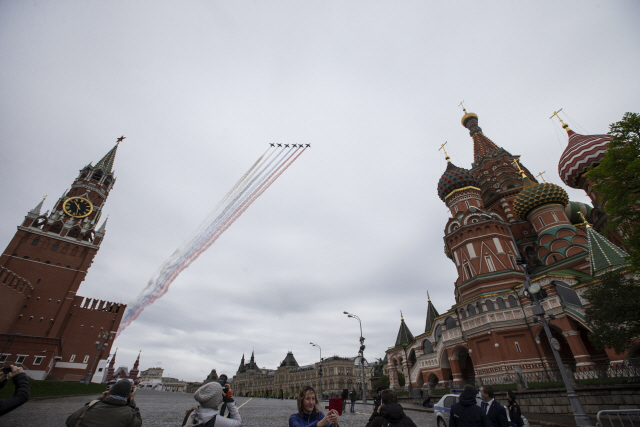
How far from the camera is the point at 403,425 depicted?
3971mm

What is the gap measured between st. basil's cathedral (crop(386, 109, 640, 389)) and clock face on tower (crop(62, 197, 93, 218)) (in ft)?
169

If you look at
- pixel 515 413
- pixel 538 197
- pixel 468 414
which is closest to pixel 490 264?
pixel 538 197

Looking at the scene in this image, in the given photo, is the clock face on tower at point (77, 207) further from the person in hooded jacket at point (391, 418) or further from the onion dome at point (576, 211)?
the onion dome at point (576, 211)

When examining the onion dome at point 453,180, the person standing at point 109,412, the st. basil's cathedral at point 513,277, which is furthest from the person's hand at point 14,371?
the onion dome at point 453,180

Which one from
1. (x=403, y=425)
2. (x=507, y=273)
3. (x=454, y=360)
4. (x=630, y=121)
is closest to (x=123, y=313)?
(x=454, y=360)

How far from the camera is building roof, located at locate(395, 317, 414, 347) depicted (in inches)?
1398

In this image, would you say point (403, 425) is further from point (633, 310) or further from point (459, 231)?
point (459, 231)

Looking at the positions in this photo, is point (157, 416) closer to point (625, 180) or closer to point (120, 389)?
point (120, 389)

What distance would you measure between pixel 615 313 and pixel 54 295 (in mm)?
56270

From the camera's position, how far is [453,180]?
33.7m

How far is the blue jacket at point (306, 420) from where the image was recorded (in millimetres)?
3408

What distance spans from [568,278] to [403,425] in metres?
24.1

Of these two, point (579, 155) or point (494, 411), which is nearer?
point (494, 411)

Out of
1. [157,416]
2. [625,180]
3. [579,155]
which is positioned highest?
[579,155]
